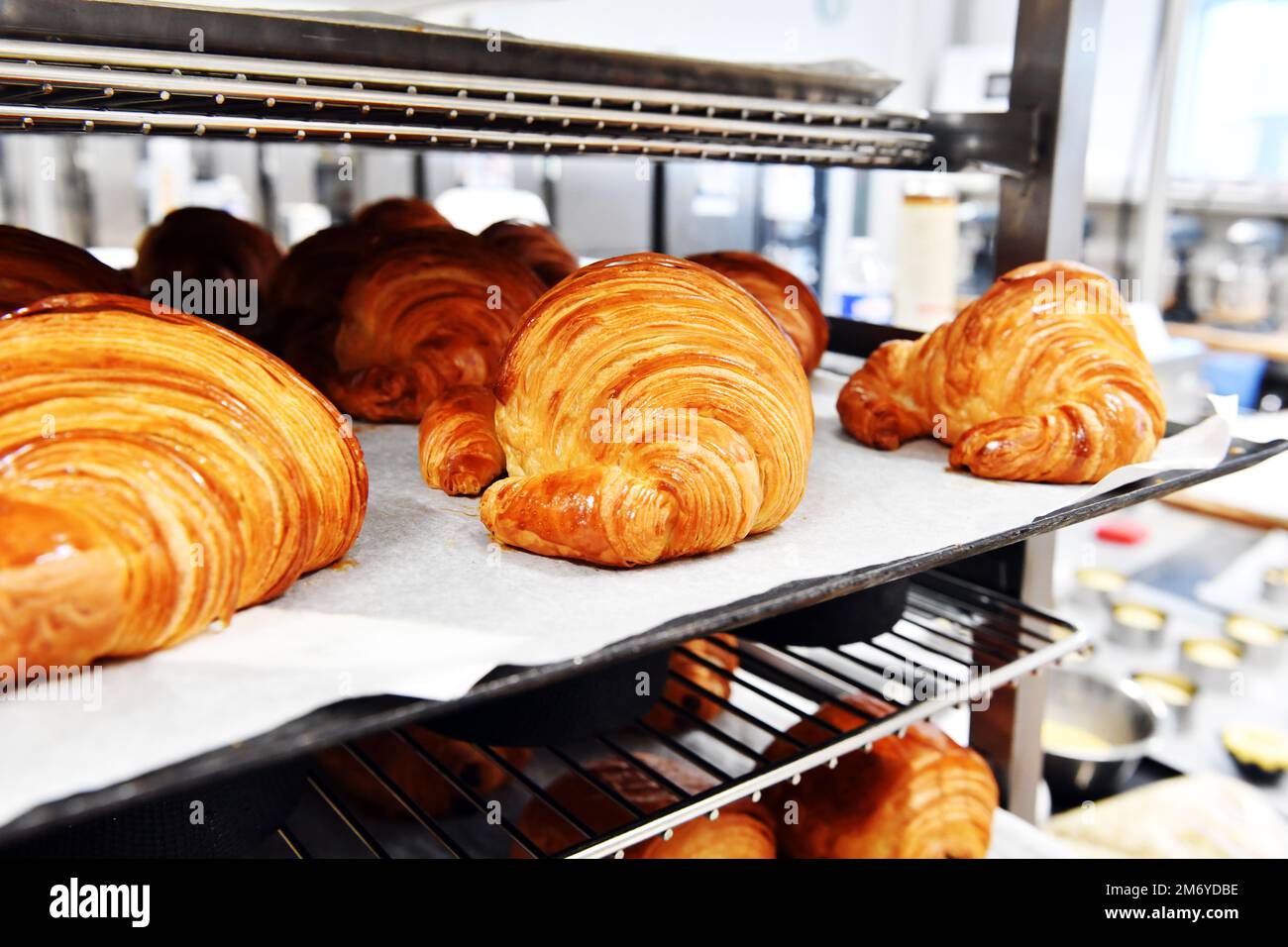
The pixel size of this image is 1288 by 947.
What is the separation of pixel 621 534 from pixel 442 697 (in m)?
0.24

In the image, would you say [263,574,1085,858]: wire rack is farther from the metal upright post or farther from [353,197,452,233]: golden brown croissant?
[353,197,452,233]: golden brown croissant

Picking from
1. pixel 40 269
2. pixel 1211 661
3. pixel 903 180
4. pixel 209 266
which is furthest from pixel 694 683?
pixel 903 180

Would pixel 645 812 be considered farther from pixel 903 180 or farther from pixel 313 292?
pixel 903 180

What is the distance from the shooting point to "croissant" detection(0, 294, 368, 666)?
66 centimetres

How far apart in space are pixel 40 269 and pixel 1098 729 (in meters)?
2.02

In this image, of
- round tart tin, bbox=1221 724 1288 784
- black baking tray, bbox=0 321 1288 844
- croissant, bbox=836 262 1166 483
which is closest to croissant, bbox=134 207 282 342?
croissant, bbox=836 262 1166 483

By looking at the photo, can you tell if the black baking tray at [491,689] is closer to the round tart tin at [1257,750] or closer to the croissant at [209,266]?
the croissant at [209,266]

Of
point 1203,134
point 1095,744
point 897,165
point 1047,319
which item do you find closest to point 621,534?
point 1047,319

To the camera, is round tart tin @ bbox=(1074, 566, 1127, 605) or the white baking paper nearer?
the white baking paper

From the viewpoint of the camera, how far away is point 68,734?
63 centimetres

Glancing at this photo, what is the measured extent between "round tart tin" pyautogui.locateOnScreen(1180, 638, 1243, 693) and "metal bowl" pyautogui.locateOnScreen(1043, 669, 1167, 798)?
0.26 m

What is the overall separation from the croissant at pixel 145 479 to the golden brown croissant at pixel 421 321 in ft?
1.51

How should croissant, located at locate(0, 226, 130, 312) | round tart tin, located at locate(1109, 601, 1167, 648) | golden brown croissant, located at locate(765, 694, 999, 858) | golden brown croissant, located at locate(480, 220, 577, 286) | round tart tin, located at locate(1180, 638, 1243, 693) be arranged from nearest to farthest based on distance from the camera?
1. croissant, located at locate(0, 226, 130, 312)
2. golden brown croissant, located at locate(765, 694, 999, 858)
3. golden brown croissant, located at locate(480, 220, 577, 286)
4. round tart tin, located at locate(1180, 638, 1243, 693)
5. round tart tin, located at locate(1109, 601, 1167, 648)

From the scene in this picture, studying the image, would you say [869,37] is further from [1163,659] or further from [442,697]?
[442,697]
